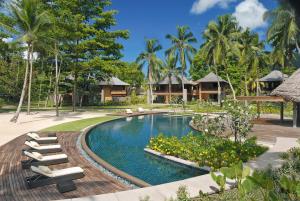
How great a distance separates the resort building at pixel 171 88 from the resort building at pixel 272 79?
45.6 feet

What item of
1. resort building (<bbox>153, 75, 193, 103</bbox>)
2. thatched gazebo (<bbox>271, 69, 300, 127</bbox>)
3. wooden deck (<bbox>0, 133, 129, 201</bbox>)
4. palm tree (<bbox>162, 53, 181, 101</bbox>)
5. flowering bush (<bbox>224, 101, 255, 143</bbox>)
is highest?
palm tree (<bbox>162, 53, 181, 101</bbox>)

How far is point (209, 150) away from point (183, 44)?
41.4 metres

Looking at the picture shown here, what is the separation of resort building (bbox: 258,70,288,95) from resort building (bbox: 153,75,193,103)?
45.6 feet

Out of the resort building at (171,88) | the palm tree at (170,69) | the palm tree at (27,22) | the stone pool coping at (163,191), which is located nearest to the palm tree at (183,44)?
the palm tree at (170,69)

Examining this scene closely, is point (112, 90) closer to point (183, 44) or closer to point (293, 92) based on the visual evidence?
point (183, 44)

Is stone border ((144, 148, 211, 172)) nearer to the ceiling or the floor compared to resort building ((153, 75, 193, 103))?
nearer to the floor

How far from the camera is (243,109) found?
1287cm

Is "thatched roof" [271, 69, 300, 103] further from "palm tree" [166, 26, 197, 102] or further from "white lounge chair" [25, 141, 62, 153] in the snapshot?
"palm tree" [166, 26, 197, 102]

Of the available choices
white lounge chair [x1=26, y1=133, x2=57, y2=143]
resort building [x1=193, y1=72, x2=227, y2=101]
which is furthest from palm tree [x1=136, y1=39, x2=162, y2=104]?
white lounge chair [x1=26, y1=133, x2=57, y2=143]

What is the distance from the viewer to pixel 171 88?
197 ft

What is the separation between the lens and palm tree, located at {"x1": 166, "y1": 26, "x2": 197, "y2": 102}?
50312mm

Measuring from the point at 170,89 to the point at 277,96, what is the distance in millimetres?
36224

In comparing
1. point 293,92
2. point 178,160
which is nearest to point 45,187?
point 178,160

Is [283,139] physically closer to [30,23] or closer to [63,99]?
[30,23]
